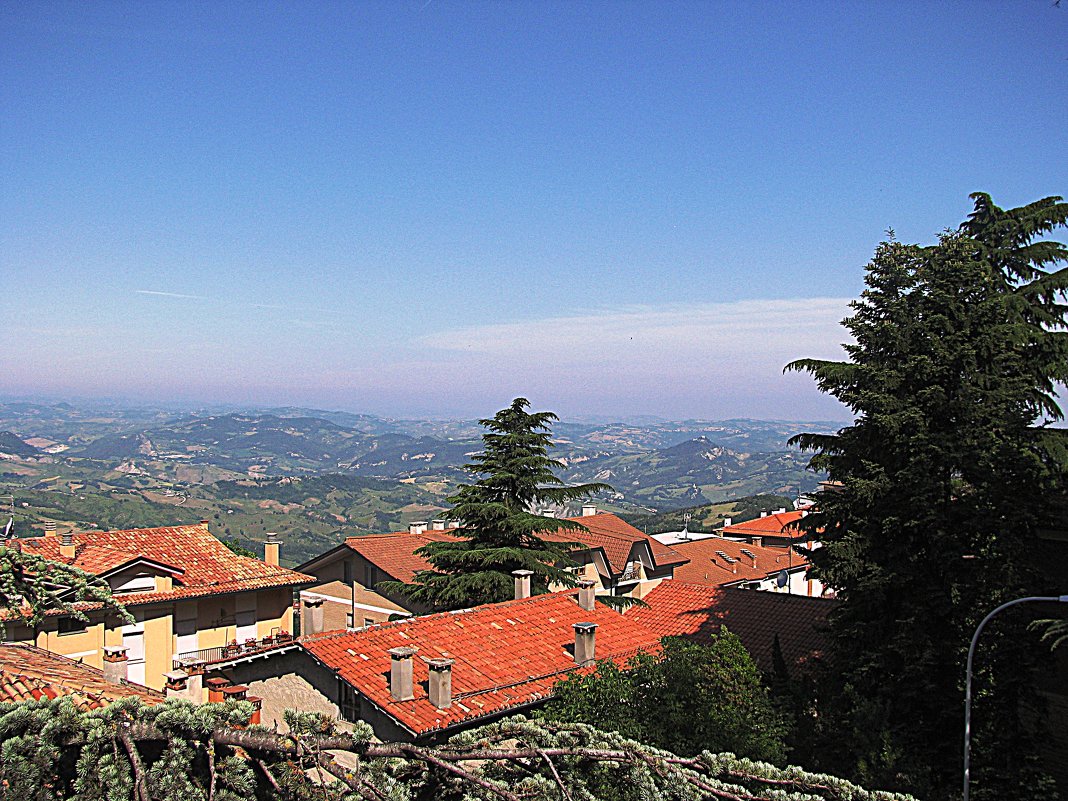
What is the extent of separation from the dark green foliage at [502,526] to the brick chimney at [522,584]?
955mm

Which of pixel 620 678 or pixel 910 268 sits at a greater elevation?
pixel 910 268

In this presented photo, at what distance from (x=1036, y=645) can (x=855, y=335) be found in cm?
794

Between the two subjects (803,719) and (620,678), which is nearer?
(620,678)

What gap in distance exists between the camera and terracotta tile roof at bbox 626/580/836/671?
2348 centimetres

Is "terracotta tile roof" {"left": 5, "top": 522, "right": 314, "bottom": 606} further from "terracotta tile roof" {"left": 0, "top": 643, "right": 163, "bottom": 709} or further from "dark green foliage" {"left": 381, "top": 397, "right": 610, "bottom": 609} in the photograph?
"terracotta tile roof" {"left": 0, "top": 643, "right": 163, "bottom": 709}

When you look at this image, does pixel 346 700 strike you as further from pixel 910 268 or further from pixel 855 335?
pixel 910 268

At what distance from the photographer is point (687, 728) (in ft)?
46.0

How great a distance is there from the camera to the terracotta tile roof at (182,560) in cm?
2790

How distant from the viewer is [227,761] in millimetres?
3295

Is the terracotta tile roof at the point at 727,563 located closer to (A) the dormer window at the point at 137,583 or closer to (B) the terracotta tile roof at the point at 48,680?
(A) the dormer window at the point at 137,583

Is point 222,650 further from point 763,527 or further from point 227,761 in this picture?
point 763,527

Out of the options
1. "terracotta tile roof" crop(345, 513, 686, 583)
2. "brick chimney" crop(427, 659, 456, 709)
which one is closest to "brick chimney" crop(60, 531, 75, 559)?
"terracotta tile roof" crop(345, 513, 686, 583)

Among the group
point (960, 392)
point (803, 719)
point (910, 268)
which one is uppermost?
point (910, 268)

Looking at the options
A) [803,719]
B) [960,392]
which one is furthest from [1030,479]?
[803,719]
